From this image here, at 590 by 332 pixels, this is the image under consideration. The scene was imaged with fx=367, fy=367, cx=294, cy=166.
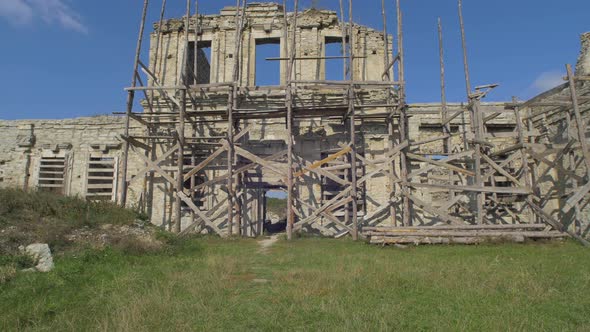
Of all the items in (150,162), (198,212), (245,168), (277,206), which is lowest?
(198,212)

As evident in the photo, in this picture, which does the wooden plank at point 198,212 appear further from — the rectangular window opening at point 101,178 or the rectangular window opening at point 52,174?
the rectangular window opening at point 52,174

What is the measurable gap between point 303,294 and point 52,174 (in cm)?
1346

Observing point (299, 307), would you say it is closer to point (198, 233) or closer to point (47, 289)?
point (47, 289)

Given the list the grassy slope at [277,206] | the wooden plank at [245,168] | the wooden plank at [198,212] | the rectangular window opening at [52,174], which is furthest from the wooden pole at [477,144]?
the grassy slope at [277,206]

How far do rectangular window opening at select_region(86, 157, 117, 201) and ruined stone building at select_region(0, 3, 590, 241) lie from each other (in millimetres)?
42

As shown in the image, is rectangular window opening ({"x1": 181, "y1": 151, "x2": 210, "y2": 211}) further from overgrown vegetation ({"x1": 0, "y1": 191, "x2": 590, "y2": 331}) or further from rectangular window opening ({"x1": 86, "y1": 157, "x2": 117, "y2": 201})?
overgrown vegetation ({"x1": 0, "y1": 191, "x2": 590, "y2": 331})

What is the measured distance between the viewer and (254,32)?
1440 cm

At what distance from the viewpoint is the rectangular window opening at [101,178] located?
1357cm

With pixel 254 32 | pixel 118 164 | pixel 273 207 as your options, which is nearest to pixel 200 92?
pixel 254 32

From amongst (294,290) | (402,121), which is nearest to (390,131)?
(402,121)

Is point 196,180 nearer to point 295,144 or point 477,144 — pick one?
point 295,144

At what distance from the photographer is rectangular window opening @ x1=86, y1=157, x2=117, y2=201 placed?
1357cm

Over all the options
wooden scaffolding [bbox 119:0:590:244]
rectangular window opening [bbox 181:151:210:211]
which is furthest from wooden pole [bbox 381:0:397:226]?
rectangular window opening [bbox 181:151:210:211]

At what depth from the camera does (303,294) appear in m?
4.54
